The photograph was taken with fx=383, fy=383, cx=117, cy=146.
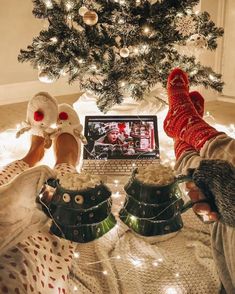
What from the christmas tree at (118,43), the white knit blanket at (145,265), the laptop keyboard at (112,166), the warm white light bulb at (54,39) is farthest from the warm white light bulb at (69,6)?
the white knit blanket at (145,265)

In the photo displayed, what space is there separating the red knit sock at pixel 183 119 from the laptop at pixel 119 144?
174 millimetres

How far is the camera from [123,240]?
1062 millimetres

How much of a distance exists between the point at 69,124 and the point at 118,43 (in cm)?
50

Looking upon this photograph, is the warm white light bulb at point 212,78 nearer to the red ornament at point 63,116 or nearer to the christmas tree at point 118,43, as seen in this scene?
the christmas tree at point 118,43

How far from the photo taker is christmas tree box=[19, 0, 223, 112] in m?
1.59

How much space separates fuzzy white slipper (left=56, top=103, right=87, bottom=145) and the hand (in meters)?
0.72

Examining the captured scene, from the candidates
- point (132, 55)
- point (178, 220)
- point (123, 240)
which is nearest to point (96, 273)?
point (123, 240)

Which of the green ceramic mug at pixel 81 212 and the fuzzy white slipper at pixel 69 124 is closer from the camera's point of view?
the green ceramic mug at pixel 81 212

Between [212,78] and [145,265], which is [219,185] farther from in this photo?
[212,78]

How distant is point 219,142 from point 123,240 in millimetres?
378

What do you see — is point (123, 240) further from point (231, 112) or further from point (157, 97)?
point (231, 112)

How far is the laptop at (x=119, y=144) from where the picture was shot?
4.68 feet

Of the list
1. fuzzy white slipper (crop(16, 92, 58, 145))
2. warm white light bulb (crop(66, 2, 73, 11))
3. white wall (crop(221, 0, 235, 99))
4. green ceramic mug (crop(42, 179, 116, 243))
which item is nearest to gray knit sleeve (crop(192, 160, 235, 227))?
green ceramic mug (crop(42, 179, 116, 243))

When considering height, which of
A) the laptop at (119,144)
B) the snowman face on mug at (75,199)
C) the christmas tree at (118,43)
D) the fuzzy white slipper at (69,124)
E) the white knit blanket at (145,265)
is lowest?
the white knit blanket at (145,265)
